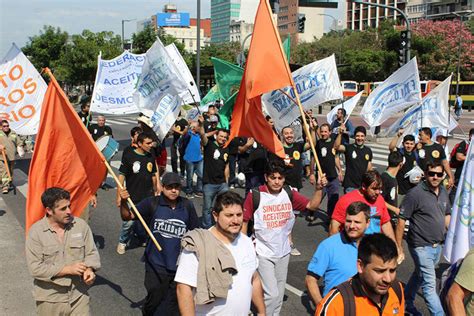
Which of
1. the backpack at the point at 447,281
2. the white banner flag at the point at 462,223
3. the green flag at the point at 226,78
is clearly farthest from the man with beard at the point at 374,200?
the green flag at the point at 226,78

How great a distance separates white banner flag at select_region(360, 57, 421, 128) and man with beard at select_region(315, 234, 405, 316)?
28.5ft

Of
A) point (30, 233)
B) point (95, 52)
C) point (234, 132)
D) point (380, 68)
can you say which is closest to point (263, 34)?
point (234, 132)

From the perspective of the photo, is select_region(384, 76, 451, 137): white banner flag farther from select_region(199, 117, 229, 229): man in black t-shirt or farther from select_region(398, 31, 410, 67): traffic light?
select_region(398, 31, 410, 67): traffic light

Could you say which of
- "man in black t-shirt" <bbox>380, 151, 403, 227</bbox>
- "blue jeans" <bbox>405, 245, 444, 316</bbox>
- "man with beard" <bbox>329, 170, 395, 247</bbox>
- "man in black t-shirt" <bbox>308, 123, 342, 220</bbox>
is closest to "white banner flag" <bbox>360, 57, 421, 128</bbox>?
"man in black t-shirt" <bbox>308, 123, 342, 220</bbox>

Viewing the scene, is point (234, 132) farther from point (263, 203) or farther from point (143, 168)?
point (263, 203)

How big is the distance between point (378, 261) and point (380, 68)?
5678 cm

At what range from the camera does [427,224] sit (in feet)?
18.5

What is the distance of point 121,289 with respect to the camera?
6.77 metres

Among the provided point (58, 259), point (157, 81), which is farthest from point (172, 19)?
point (58, 259)

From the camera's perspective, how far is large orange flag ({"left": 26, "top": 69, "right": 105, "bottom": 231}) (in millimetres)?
5387

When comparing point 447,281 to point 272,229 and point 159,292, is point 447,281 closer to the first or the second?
point 272,229

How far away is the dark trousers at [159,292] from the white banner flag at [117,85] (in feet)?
29.3

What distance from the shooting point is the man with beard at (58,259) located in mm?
4363

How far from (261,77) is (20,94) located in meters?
6.03
